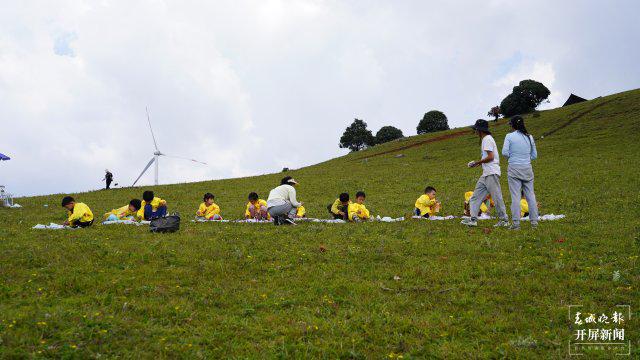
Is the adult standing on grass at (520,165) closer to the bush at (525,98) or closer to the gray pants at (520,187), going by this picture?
the gray pants at (520,187)

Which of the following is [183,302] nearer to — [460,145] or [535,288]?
[535,288]

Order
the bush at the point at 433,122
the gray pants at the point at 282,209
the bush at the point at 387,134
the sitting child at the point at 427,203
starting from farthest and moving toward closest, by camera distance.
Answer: the bush at the point at 387,134 < the bush at the point at 433,122 < the sitting child at the point at 427,203 < the gray pants at the point at 282,209

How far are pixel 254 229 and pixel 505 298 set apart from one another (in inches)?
375

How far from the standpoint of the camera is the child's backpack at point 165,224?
50.2 ft

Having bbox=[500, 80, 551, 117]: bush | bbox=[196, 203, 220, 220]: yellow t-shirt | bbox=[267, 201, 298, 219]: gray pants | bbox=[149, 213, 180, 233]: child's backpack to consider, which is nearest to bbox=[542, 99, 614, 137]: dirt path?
bbox=[500, 80, 551, 117]: bush

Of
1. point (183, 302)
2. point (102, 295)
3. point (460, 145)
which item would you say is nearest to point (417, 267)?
point (183, 302)

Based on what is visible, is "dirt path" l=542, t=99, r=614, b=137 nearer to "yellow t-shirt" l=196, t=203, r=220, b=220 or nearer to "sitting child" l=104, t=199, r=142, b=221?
"yellow t-shirt" l=196, t=203, r=220, b=220

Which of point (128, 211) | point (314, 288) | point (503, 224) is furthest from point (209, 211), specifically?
point (314, 288)

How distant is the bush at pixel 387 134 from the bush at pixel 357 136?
1.71 metres

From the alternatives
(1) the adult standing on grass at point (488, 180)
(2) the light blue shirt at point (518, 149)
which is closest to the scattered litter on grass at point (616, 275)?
(1) the adult standing on grass at point (488, 180)

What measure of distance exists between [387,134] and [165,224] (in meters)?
102

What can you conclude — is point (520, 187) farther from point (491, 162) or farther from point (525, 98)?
point (525, 98)

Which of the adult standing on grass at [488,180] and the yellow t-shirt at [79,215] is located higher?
the adult standing on grass at [488,180]

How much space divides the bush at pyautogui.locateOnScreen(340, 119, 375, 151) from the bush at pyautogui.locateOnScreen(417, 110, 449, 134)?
12.2 metres
